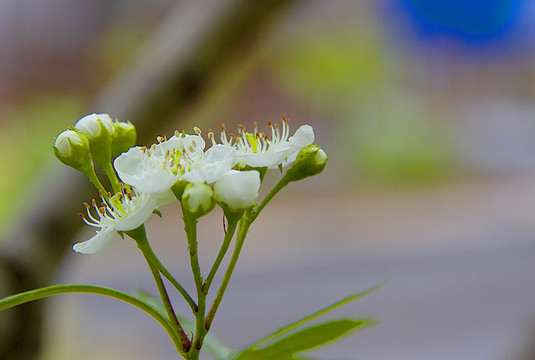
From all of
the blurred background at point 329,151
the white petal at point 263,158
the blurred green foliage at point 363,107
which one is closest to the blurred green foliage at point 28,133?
the blurred background at point 329,151

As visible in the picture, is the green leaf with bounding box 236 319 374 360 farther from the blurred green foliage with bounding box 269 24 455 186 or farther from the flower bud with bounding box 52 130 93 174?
the blurred green foliage with bounding box 269 24 455 186

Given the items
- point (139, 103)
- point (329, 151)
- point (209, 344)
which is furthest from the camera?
point (329, 151)

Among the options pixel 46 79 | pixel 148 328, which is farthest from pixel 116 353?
pixel 46 79

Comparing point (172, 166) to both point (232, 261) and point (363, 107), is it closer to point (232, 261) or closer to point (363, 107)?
point (232, 261)

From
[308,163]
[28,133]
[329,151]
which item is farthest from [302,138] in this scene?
[329,151]

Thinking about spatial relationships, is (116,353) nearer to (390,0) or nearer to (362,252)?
(362,252)

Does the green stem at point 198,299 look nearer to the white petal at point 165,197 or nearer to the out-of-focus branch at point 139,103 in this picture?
the white petal at point 165,197
